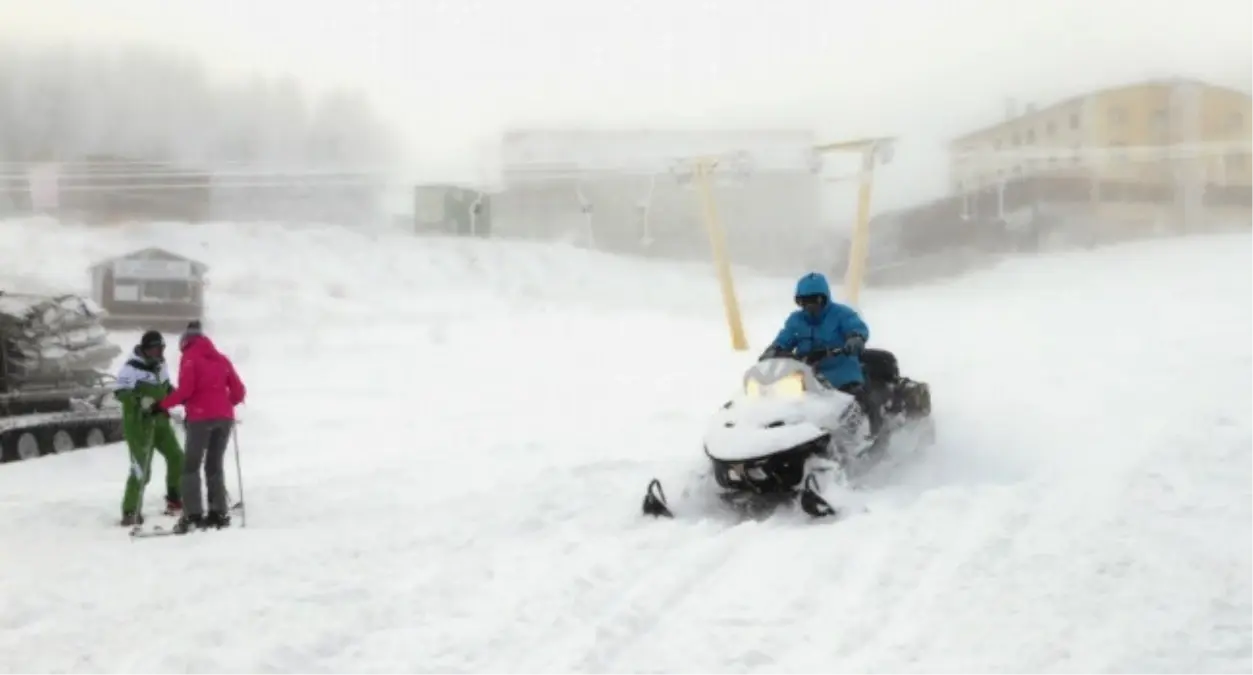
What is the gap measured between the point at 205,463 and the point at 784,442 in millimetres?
3618

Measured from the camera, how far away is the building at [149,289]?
990 inches

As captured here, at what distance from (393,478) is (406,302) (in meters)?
21.6

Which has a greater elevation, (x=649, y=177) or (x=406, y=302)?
(x=649, y=177)

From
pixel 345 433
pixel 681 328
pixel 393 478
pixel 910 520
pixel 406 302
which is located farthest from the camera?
pixel 406 302

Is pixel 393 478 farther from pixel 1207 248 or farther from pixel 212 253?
pixel 212 253

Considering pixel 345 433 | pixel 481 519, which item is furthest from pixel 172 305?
pixel 481 519

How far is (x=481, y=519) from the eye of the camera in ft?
21.4

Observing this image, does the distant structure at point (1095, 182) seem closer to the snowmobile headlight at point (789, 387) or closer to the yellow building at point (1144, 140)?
the yellow building at point (1144, 140)

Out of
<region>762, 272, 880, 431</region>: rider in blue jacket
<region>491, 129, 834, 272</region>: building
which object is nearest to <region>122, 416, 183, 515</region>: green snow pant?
<region>762, 272, 880, 431</region>: rider in blue jacket

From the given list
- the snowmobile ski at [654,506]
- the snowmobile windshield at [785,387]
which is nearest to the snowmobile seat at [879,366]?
the snowmobile windshield at [785,387]

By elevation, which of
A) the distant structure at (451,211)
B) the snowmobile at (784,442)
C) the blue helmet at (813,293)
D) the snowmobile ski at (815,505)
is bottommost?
the snowmobile ski at (815,505)

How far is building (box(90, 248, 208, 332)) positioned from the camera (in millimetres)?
25156

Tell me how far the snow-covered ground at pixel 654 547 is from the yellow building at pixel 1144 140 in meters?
12.1

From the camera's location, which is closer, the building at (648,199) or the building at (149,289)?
the building at (149,289)
